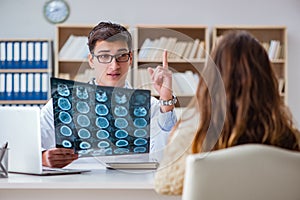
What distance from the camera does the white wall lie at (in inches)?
227

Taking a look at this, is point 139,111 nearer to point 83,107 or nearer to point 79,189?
point 83,107

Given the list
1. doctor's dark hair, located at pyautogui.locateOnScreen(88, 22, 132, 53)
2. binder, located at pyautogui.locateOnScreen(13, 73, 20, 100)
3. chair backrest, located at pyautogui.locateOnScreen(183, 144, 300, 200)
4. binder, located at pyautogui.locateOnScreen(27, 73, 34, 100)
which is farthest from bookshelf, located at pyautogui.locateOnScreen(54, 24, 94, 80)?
chair backrest, located at pyautogui.locateOnScreen(183, 144, 300, 200)

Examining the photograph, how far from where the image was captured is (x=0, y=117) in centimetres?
250

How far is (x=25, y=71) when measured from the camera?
5.59 metres

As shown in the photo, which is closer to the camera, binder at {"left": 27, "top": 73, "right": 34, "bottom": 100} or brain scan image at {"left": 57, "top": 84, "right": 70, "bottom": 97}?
brain scan image at {"left": 57, "top": 84, "right": 70, "bottom": 97}

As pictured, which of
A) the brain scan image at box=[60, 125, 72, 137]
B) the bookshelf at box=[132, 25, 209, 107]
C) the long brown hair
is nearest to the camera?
the long brown hair

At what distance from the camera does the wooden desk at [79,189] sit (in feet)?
6.99

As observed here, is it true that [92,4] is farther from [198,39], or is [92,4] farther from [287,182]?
[287,182]

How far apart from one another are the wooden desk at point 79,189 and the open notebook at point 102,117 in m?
0.13

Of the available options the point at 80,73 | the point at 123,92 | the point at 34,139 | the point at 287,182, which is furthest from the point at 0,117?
the point at 287,182

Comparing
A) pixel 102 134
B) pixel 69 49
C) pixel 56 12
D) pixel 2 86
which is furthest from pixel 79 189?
pixel 56 12

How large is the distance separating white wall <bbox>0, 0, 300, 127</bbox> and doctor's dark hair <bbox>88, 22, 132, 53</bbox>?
10.6ft

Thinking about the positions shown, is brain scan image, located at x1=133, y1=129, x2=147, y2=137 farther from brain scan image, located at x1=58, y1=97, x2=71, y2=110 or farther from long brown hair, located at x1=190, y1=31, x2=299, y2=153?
long brown hair, located at x1=190, y1=31, x2=299, y2=153

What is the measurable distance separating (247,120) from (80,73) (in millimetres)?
804
